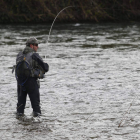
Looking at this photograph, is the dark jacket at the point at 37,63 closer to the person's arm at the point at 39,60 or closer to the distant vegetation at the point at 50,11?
the person's arm at the point at 39,60

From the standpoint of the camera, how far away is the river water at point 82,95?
5.98m

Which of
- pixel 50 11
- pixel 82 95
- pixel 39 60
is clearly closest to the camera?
pixel 39 60

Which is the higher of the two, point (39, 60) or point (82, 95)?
point (39, 60)

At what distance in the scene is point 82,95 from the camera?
8.48 m

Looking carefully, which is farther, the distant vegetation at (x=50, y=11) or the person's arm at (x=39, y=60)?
the distant vegetation at (x=50, y=11)

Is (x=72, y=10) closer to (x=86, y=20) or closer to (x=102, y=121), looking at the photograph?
(x=86, y=20)

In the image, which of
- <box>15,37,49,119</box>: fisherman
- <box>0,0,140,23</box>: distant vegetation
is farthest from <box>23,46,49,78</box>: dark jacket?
<box>0,0,140,23</box>: distant vegetation

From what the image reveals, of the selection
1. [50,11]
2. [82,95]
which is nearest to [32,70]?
[82,95]

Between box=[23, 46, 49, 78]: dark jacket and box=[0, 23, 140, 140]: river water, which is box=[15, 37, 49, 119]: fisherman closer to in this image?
box=[23, 46, 49, 78]: dark jacket

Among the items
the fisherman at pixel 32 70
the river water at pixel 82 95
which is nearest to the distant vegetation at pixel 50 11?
the river water at pixel 82 95

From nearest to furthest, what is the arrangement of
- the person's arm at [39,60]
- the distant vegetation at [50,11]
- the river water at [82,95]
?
1. the river water at [82,95]
2. the person's arm at [39,60]
3. the distant vegetation at [50,11]

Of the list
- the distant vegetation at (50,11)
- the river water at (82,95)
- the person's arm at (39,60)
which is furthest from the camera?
A: the distant vegetation at (50,11)

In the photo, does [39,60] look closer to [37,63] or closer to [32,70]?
[37,63]

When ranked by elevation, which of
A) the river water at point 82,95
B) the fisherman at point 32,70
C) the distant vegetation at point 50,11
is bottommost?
the river water at point 82,95
